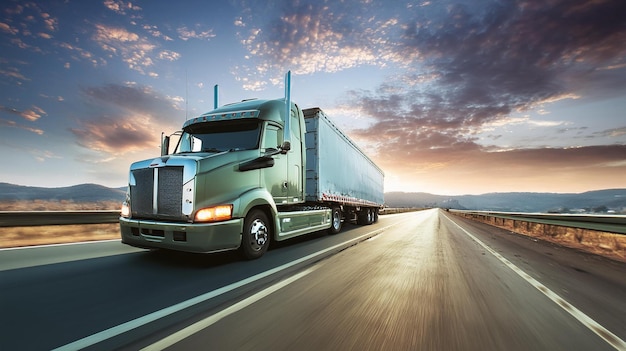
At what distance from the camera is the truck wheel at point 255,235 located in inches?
209

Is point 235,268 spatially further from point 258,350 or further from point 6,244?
point 6,244

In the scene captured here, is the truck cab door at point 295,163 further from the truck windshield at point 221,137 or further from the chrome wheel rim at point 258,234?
the chrome wheel rim at point 258,234

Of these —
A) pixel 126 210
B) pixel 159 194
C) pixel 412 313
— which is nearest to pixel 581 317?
pixel 412 313

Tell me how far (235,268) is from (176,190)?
166cm

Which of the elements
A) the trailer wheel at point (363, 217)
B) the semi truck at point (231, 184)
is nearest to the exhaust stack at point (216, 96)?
the semi truck at point (231, 184)

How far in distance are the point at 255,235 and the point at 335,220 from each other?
5.65 metres

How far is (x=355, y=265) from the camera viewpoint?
5.07m

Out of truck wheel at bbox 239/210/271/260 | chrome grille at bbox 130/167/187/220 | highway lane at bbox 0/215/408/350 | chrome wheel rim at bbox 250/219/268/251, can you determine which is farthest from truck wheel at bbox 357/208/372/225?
chrome grille at bbox 130/167/187/220

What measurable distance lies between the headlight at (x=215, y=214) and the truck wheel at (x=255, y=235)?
0.51 m

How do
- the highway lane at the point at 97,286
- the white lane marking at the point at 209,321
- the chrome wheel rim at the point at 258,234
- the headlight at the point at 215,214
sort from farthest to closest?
the chrome wheel rim at the point at 258,234 < the headlight at the point at 215,214 < the highway lane at the point at 97,286 < the white lane marking at the point at 209,321

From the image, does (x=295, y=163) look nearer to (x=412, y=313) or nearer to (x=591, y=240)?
(x=412, y=313)

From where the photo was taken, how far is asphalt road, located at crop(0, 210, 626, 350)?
2.25 meters

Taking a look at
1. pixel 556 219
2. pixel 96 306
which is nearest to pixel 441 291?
pixel 96 306

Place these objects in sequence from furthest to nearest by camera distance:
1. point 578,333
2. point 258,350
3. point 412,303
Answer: point 412,303, point 578,333, point 258,350
